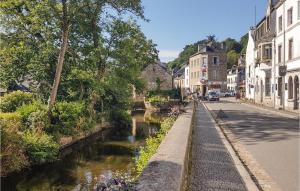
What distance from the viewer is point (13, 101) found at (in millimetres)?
23766

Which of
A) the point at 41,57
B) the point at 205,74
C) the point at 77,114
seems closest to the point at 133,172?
the point at 77,114

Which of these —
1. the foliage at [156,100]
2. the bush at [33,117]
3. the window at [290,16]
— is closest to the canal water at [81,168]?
the bush at [33,117]

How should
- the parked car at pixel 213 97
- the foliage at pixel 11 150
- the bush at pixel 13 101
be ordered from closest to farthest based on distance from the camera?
the foliage at pixel 11 150
the bush at pixel 13 101
the parked car at pixel 213 97

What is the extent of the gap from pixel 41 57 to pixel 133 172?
14672 mm

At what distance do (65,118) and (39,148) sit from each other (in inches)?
218

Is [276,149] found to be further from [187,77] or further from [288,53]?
[187,77]

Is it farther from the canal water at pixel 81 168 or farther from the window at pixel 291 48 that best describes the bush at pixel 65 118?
the window at pixel 291 48

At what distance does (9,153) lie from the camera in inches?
555

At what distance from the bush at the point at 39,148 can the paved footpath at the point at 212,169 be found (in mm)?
5961

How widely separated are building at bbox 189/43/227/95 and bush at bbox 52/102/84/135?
69765 millimetres

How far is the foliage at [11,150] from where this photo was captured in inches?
555

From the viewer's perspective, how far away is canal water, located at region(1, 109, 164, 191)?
13570 millimetres

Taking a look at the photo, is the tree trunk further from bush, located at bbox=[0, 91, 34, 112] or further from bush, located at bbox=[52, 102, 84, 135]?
bush, located at bbox=[0, 91, 34, 112]

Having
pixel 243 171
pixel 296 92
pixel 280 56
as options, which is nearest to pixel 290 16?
pixel 280 56
